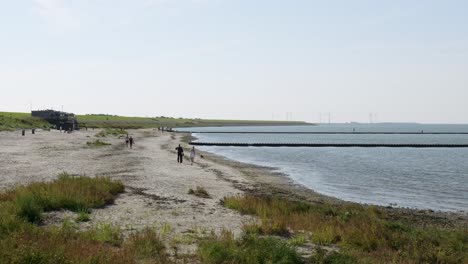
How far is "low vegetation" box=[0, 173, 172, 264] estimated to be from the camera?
964 cm

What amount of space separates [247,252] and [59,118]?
14396 centimetres

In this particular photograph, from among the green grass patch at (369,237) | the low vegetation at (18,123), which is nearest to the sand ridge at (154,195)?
the green grass patch at (369,237)

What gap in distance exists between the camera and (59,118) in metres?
144

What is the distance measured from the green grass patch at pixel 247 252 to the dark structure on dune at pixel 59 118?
408ft

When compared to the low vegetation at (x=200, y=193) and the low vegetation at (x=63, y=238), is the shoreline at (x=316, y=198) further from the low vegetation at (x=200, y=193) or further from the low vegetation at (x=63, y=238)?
the low vegetation at (x=63, y=238)

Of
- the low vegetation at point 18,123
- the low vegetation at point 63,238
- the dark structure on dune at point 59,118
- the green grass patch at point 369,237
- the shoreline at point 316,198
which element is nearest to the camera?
the low vegetation at point 63,238

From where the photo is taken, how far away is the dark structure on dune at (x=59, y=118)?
442 feet

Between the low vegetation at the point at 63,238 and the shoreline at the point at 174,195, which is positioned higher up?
the low vegetation at the point at 63,238

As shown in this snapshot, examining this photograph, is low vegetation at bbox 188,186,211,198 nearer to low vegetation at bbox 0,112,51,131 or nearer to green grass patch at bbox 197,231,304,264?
green grass patch at bbox 197,231,304,264

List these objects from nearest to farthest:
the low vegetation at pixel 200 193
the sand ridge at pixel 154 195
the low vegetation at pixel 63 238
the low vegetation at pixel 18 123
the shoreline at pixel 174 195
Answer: the low vegetation at pixel 63 238 → the sand ridge at pixel 154 195 → the shoreline at pixel 174 195 → the low vegetation at pixel 200 193 → the low vegetation at pixel 18 123

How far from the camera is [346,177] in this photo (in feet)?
158

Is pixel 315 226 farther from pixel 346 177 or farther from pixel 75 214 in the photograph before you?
pixel 346 177

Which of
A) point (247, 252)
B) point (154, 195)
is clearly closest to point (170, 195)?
point (154, 195)

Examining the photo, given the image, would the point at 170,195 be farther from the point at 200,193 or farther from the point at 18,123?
the point at 18,123
